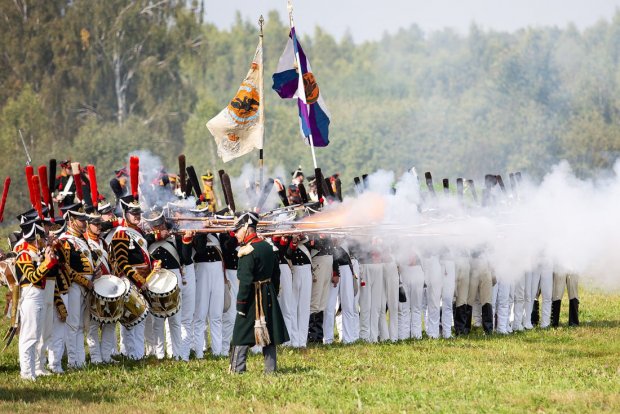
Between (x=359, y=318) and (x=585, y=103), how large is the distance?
163 ft

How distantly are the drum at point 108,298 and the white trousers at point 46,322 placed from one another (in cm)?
69

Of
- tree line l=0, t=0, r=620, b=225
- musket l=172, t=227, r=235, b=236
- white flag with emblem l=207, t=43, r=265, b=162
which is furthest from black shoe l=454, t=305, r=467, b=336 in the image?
tree line l=0, t=0, r=620, b=225

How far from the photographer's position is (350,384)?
40.5 ft

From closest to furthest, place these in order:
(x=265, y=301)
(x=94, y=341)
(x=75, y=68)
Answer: (x=265, y=301) < (x=94, y=341) < (x=75, y=68)

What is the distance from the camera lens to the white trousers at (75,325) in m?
14.1

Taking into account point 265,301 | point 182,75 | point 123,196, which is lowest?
point 265,301

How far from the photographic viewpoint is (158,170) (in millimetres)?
17203

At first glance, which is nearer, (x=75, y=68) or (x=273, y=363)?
(x=273, y=363)

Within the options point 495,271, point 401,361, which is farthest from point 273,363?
point 495,271

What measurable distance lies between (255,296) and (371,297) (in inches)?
210

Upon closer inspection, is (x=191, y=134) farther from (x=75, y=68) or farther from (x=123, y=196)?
(x=123, y=196)

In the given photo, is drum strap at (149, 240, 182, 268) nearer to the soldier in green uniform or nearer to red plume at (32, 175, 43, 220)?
red plume at (32, 175, 43, 220)

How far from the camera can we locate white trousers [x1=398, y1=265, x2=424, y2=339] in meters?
18.2

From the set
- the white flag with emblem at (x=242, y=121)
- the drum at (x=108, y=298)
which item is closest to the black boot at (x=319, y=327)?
the white flag with emblem at (x=242, y=121)
